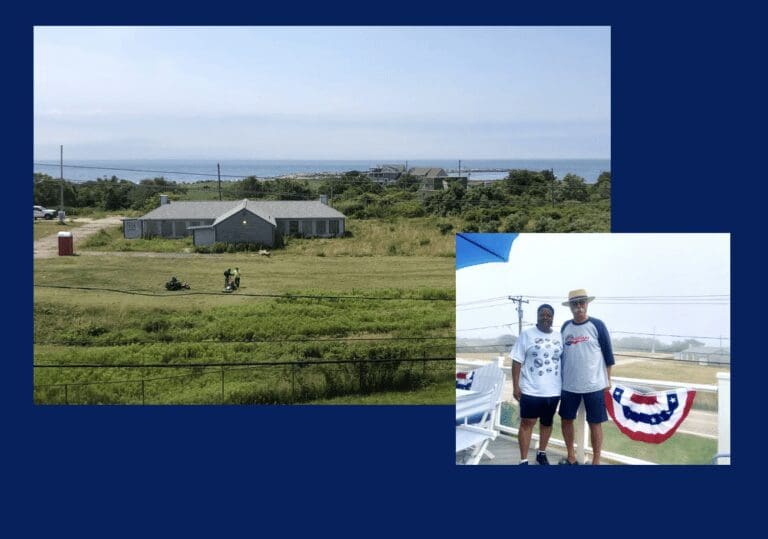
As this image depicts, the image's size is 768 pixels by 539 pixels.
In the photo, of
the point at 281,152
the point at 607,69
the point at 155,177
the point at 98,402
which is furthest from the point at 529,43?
the point at 98,402

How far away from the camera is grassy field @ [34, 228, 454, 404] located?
13.5 metres

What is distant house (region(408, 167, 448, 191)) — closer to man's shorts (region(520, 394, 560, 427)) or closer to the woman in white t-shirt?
the woman in white t-shirt

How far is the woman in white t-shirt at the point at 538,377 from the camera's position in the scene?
11117 mm

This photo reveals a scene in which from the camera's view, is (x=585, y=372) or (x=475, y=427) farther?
(x=475, y=427)

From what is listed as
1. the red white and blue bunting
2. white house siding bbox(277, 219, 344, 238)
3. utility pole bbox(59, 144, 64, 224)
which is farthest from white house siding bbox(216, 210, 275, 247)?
the red white and blue bunting

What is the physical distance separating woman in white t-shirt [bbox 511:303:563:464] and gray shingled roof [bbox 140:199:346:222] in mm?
4263

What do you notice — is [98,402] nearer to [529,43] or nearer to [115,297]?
[115,297]

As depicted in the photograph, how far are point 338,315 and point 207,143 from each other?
2.97 metres

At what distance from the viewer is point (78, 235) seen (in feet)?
46.2

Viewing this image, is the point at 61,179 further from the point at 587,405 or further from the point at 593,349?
the point at 587,405

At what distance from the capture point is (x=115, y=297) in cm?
1378

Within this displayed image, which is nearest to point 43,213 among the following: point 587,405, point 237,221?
point 237,221

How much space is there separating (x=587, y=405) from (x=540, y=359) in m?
0.73

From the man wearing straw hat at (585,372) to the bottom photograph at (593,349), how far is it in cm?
1
